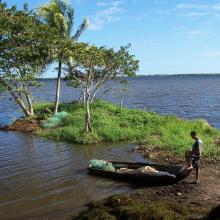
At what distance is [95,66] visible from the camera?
94.8ft

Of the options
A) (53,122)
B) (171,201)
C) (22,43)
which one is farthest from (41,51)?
(171,201)

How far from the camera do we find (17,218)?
14750 mm

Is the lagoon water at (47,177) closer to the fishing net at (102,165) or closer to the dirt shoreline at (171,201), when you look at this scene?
the fishing net at (102,165)

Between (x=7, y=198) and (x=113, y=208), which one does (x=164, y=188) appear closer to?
(x=113, y=208)

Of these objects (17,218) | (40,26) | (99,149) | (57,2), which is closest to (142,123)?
(99,149)

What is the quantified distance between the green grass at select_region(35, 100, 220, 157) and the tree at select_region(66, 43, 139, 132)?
1243mm

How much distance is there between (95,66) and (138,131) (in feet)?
17.0

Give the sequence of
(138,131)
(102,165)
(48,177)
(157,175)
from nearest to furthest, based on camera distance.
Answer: (157,175) < (48,177) < (102,165) < (138,131)

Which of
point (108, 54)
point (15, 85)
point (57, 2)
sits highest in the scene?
point (57, 2)

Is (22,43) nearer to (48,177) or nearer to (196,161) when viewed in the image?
(48,177)

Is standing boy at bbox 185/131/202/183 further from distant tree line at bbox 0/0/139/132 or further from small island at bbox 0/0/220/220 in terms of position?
distant tree line at bbox 0/0/139/132

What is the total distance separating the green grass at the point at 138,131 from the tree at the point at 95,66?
124 cm

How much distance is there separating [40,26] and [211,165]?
51.1 ft

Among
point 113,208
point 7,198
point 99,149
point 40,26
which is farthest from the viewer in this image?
point 40,26
